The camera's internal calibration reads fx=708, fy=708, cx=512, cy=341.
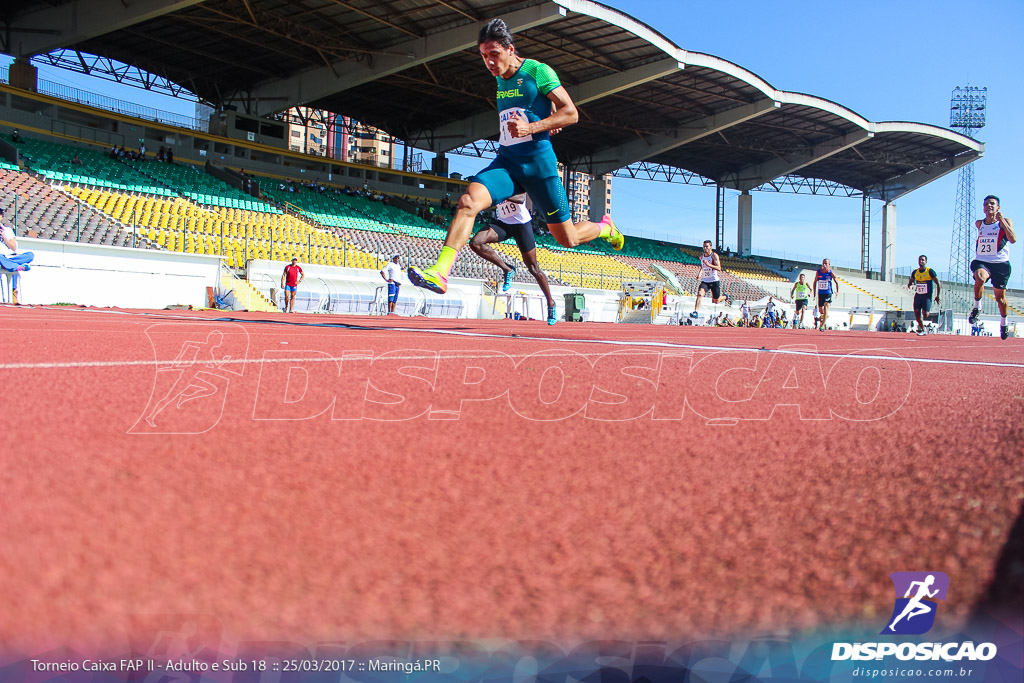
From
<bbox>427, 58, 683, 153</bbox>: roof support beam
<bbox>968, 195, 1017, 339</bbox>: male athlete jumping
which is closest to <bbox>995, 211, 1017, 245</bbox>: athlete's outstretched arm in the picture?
<bbox>968, 195, 1017, 339</bbox>: male athlete jumping

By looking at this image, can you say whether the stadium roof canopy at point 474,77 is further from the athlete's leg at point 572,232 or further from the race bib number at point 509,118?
the race bib number at point 509,118

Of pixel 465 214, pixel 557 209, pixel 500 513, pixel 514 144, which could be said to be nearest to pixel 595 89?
pixel 557 209

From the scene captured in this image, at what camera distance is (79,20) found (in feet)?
Result: 88.4

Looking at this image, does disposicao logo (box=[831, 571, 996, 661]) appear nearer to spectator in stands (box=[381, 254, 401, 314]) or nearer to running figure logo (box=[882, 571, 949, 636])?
running figure logo (box=[882, 571, 949, 636])

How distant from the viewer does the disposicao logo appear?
63 cm

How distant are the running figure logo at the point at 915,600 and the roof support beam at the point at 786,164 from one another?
47.0 meters

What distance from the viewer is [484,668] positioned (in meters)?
0.61

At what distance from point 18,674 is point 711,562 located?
65 centimetres

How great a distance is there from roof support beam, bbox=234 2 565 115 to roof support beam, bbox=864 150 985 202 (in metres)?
37.3

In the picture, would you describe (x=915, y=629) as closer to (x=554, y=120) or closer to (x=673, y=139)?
(x=554, y=120)

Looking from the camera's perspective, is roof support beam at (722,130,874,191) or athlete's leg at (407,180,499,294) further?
roof support beam at (722,130,874,191)

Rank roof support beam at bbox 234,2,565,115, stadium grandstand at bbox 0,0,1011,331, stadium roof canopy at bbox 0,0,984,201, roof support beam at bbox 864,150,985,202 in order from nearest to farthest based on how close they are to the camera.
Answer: stadium grandstand at bbox 0,0,1011,331
roof support beam at bbox 234,2,565,115
stadium roof canopy at bbox 0,0,984,201
roof support beam at bbox 864,150,985,202

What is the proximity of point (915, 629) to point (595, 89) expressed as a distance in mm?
34681

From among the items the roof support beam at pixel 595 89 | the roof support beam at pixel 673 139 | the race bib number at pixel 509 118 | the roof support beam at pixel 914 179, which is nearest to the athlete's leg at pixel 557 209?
the race bib number at pixel 509 118
